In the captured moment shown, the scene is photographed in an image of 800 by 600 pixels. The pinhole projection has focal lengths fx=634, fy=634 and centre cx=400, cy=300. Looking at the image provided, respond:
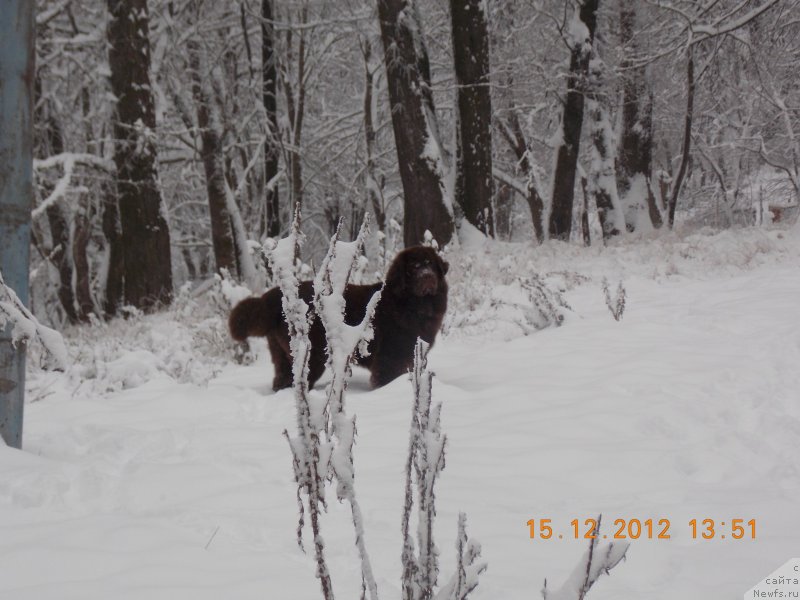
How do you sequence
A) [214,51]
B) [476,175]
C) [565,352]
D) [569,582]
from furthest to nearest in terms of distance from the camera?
[214,51] → [476,175] → [565,352] → [569,582]

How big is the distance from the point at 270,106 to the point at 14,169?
1270 centimetres

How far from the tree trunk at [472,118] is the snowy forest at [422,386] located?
44 millimetres

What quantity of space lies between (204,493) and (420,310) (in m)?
2.58

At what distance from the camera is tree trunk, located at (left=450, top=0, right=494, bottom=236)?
980 cm

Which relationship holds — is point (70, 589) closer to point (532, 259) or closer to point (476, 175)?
point (532, 259)

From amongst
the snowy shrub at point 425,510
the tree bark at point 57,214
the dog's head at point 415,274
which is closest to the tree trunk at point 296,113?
the tree bark at point 57,214

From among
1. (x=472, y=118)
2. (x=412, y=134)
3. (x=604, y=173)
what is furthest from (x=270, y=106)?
(x=604, y=173)

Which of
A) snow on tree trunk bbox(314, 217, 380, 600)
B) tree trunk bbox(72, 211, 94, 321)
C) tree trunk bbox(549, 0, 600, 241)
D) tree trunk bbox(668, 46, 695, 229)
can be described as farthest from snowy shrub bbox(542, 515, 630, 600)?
tree trunk bbox(72, 211, 94, 321)

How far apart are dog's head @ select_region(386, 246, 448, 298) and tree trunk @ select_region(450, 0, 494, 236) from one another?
17.5ft

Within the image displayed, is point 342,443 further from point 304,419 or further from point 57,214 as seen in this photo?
point 57,214

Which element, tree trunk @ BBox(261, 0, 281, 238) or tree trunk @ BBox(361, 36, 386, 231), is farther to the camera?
tree trunk @ BBox(361, 36, 386, 231)

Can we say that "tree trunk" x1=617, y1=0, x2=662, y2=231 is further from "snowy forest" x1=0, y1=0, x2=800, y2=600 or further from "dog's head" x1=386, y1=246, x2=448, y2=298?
"dog's head" x1=386, y1=246, x2=448, y2=298

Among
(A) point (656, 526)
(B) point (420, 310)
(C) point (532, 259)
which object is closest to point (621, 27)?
(C) point (532, 259)

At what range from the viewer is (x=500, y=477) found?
241 centimetres
